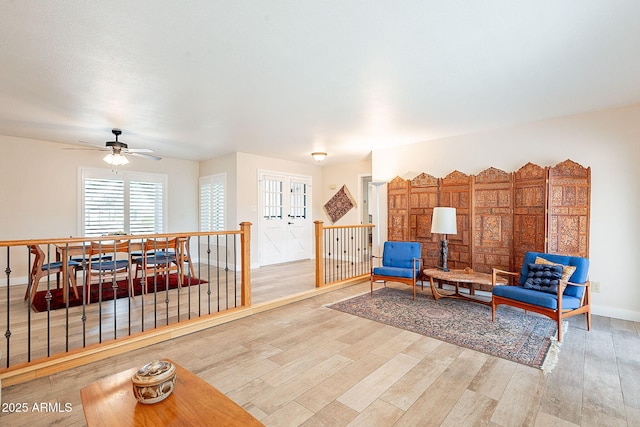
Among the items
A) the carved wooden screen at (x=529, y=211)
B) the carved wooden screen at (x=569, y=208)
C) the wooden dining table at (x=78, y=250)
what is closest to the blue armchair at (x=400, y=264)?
the carved wooden screen at (x=529, y=211)

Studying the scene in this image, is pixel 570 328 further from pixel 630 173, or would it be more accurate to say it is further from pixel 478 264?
pixel 630 173

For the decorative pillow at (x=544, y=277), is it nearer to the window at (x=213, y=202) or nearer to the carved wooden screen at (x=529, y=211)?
the carved wooden screen at (x=529, y=211)

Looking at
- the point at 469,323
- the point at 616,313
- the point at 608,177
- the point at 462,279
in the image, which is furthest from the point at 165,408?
the point at 608,177

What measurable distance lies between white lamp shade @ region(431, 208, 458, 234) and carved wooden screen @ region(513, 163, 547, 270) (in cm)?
84

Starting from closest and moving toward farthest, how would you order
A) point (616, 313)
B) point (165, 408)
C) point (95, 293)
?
point (165, 408) < point (616, 313) < point (95, 293)

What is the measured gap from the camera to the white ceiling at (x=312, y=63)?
2004mm

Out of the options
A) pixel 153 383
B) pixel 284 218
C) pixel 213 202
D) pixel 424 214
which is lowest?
pixel 153 383

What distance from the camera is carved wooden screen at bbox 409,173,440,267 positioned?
206 inches

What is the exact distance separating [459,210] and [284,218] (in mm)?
4066

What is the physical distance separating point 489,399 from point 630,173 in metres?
3.51

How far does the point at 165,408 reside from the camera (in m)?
1.46

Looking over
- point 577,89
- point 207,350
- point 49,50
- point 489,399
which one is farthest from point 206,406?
point 577,89

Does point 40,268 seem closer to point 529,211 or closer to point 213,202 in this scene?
point 213,202

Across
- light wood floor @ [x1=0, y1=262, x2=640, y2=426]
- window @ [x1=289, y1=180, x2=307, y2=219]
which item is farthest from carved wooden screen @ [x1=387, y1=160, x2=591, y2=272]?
window @ [x1=289, y1=180, x2=307, y2=219]
